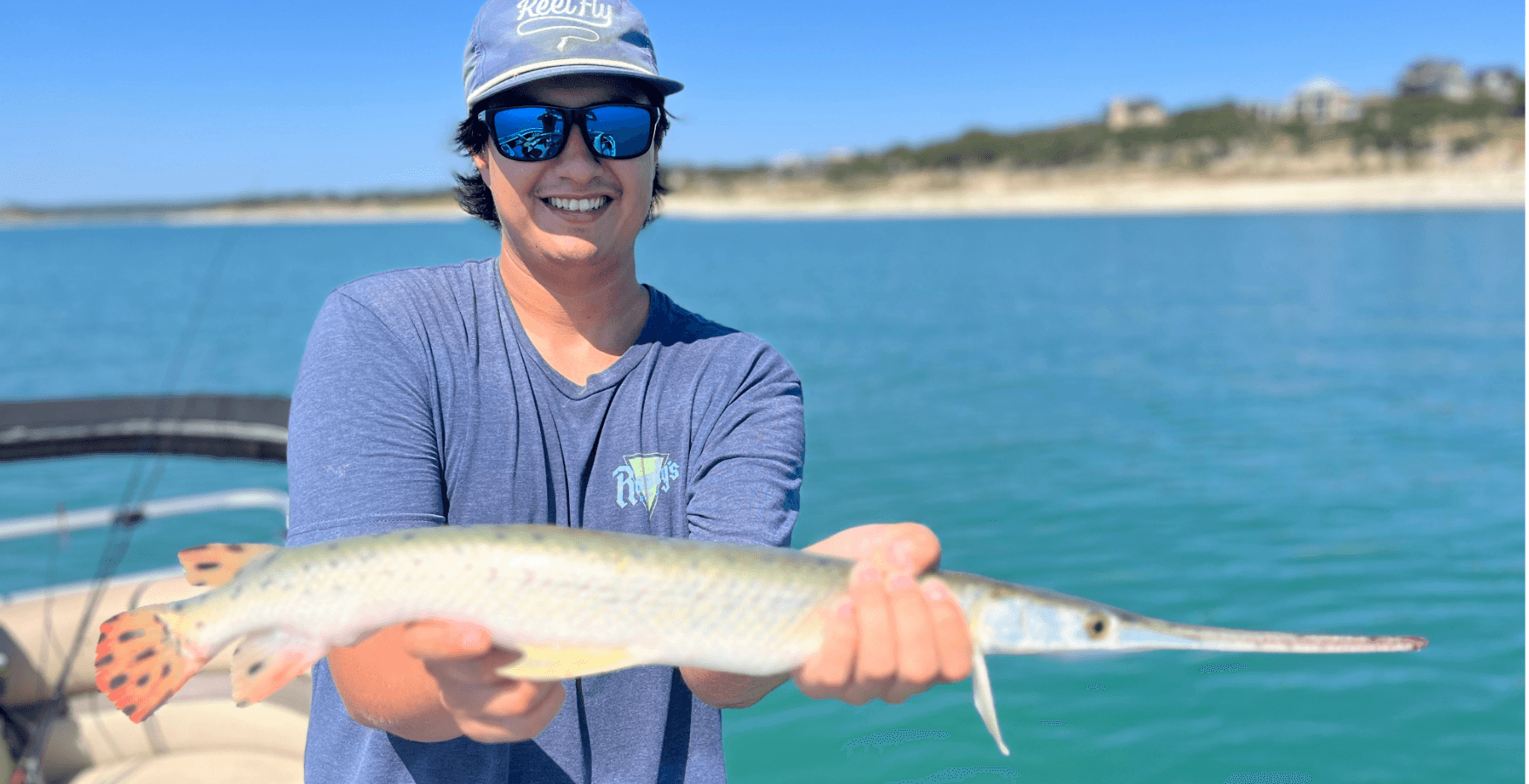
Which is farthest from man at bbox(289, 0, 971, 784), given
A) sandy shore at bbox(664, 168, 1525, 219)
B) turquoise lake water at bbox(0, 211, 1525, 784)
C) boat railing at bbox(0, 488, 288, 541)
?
sandy shore at bbox(664, 168, 1525, 219)

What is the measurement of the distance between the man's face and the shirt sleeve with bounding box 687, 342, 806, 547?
20.8 inches

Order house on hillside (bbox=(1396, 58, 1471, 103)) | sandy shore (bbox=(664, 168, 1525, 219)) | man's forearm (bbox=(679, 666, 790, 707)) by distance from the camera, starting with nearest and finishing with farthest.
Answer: man's forearm (bbox=(679, 666, 790, 707)) → sandy shore (bbox=(664, 168, 1525, 219)) → house on hillside (bbox=(1396, 58, 1471, 103))

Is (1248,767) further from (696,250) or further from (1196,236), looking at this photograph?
(696,250)

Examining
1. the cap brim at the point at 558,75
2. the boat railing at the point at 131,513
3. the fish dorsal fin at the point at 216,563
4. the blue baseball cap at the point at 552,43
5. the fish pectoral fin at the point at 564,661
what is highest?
the blue baseball cap at the point at 552,43

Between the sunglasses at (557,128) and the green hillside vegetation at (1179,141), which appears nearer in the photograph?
the sunglasses at (557,128)

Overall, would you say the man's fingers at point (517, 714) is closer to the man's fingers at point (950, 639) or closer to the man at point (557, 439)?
the man at point (557, 439)

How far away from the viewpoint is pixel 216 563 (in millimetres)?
2414

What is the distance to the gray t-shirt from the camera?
2471 mm

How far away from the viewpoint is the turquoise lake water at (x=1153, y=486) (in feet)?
25.9

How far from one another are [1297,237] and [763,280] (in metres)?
38.1

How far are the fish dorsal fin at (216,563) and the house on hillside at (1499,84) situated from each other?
153 metres

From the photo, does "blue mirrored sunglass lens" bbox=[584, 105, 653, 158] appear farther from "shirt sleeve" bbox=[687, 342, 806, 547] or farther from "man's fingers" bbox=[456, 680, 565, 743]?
"man's fingers" bbox=[456, 680, 565, 743]

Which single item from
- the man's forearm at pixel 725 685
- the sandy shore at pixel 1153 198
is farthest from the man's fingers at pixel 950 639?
the sandy shore at pixel 1153 198

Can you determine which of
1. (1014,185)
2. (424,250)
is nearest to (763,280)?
(424,250)
